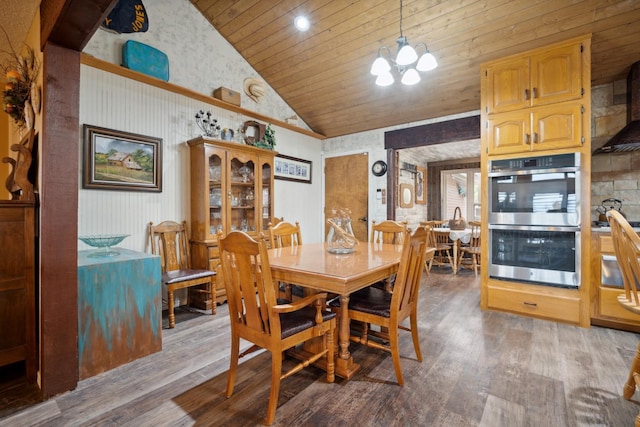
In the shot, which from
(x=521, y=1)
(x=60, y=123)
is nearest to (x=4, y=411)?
(x=60, y=123)

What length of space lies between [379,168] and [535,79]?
230cm

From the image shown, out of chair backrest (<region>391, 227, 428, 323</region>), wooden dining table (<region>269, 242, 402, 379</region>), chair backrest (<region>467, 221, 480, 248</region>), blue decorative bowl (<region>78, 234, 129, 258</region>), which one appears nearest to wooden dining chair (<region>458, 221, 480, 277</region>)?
chair backrest (<region>467, 221, 480, 248</region>)

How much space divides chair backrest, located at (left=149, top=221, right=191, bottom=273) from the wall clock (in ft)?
9.63

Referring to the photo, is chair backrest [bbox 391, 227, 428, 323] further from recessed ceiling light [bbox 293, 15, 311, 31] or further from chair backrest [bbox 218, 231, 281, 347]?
recessed ceiling light [bbox 293, 15, 311, 31]

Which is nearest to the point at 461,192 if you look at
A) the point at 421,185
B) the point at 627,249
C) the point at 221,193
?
the point at 421,185

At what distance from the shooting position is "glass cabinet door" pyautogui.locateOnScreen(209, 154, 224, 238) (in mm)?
3359

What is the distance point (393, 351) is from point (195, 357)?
140cm

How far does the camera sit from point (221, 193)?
3.43 meters

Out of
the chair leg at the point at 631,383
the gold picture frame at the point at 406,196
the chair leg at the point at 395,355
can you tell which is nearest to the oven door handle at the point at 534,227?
the chair leg at the point at 631,383

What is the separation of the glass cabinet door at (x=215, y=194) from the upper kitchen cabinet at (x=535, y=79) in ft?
9.68

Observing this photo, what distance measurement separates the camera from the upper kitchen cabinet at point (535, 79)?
8.76ft

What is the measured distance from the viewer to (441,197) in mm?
6941

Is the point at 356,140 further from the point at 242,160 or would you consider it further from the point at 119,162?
the point at 119,162

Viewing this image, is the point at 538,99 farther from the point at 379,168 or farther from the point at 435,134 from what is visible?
the point at 379,168
